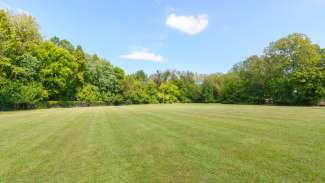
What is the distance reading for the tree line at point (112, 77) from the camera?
3056cm

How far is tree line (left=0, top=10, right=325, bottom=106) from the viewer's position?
100 ft

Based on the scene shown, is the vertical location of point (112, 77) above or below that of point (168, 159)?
above

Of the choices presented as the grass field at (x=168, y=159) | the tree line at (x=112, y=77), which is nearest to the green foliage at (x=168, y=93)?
the tree line at (x=112, y=77)

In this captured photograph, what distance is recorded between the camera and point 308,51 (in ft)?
122

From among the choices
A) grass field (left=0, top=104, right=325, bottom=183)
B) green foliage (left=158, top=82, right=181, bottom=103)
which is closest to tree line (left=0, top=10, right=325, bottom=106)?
green foliage (left=158, top=82, right=181, bottom=103)

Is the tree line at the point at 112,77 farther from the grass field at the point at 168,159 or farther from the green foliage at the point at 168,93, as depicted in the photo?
the grass field at the point at 168,159

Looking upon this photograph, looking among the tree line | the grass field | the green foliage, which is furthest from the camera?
the green foliage

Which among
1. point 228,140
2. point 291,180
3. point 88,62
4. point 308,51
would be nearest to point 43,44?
point 88,62

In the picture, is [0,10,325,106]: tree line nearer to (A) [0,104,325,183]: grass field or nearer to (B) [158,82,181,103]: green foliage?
(B) [158,82,181,103]: green foliage

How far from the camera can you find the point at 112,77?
53.0m

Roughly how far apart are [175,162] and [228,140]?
2.74m

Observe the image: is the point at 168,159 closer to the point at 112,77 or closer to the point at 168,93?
the point at 112,77

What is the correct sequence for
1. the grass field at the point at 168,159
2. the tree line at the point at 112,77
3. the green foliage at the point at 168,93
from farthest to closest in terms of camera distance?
1. the green foliage at the point at 168,93
2. the tree line at the point at 112,77
3. the grass field at the point at 168,159

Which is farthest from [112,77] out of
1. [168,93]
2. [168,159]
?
[168,159]
